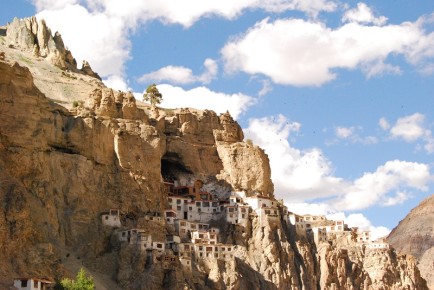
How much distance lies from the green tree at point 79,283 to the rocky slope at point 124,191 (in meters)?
1.77

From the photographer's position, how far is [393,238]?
7849 inches

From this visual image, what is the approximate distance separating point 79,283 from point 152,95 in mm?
54849

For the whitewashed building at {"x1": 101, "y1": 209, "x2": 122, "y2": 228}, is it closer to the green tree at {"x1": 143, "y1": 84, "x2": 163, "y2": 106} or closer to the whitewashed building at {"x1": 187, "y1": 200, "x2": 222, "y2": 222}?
the whitewashed building at {"x1": 187, "y1": 200, "x2": 222, "y2": 222}

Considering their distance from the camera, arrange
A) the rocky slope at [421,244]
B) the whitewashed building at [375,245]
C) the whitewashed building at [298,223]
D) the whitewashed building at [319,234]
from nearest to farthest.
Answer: the whitewashed building at [298,223] < the whitewashed building at [319,234] < the whitewashed building at [375,245] < the rocky slope at [421,244]

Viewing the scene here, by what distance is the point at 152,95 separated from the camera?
136m

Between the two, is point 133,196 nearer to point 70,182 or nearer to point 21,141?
point 70,182

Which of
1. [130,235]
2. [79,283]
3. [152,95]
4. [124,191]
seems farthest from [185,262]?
[152,95]

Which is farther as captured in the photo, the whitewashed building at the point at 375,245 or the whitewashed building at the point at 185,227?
the whitewashed building at the point at 375,245

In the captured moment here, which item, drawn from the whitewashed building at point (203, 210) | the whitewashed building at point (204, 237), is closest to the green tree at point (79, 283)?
the whitewashed building at point (204, 237)

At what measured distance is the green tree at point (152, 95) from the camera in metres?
136

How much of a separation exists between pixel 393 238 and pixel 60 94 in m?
94.5

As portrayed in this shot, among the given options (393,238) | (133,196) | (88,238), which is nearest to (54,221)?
(88,238)

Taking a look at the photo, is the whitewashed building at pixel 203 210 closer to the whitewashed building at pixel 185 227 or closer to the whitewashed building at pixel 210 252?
the whitewashed building at pixel 185 227

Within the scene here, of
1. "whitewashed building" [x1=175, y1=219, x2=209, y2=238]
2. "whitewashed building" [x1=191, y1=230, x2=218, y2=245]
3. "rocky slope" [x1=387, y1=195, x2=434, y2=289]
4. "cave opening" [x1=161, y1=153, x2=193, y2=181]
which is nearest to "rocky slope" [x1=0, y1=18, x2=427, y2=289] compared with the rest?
"cave opening" [x1=161, y1=153, x2=193, y2=181]
